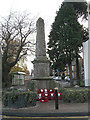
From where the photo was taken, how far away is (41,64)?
12305 mm

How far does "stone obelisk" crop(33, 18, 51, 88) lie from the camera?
11797mm

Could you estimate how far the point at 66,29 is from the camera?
82.6ft
